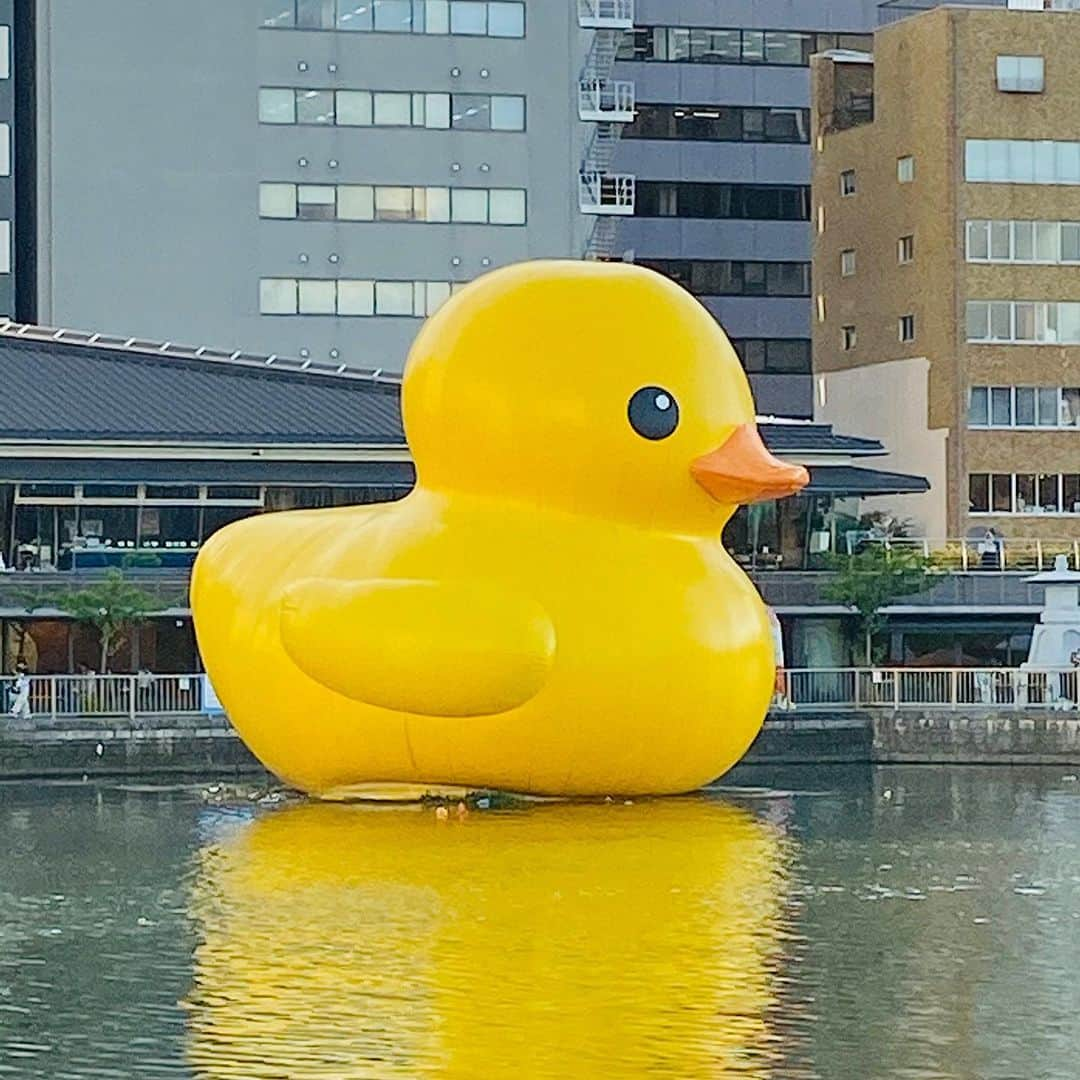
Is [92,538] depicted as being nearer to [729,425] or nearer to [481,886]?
[729,425]

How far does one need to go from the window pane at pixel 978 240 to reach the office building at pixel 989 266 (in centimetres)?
3

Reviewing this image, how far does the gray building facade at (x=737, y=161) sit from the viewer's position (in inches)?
3720

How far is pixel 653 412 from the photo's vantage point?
3709 centimetres

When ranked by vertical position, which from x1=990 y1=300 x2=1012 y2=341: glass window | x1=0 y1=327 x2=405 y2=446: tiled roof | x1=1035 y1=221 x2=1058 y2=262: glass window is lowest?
x1=0 y1=327 x2=405 y2=446: tiled roof

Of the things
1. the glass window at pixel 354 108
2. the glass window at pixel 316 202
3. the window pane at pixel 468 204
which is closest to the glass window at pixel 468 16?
the glass window at pixel 354 108

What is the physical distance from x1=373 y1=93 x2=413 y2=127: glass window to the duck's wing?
43764mm

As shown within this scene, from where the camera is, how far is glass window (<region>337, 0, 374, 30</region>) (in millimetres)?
78062

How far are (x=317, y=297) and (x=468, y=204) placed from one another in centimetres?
441

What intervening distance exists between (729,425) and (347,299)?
41.5m

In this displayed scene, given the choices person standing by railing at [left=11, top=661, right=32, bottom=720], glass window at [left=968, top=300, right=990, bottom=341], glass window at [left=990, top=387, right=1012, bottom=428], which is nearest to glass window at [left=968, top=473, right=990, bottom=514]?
glass window at [left=990, top=387, right=1012, bottom=428]

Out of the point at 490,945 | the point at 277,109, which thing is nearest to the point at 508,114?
the point at 277,109

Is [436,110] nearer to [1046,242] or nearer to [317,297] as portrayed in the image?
[317,297]

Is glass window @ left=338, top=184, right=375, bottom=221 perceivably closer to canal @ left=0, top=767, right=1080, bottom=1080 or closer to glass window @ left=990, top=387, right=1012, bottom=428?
glass window @ left=990, top=387, right=1012, bottom=428

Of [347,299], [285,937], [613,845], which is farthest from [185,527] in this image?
[285,937]
